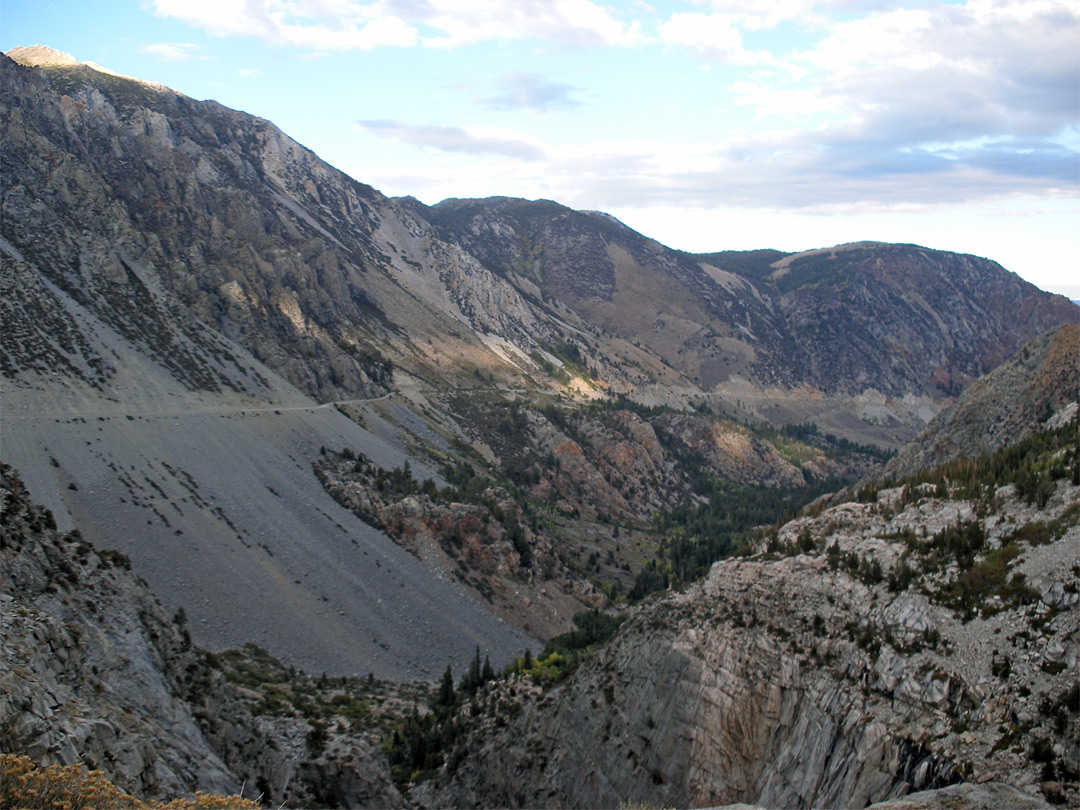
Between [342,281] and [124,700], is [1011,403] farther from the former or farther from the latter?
[342,281]

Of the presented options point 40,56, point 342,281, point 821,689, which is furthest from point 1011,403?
point 40,56

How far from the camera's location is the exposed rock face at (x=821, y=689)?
16047mm

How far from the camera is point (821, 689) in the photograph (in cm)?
1977

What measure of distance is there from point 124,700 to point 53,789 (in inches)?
302

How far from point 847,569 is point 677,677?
606cm

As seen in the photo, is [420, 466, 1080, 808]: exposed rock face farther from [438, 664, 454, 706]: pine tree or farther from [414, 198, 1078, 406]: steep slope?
[414, 198, 1078, 406]: steep slope

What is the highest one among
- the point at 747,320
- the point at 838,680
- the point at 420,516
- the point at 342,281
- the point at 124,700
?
the point at 747,320

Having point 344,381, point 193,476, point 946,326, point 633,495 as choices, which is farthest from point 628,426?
point 946,326

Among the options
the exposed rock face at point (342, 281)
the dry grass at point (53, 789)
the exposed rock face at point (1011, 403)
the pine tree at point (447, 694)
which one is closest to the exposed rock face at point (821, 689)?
the pine tree at point (447, 694)

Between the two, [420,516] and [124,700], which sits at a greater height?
[124,700]

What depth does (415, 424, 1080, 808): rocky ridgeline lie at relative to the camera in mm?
16062

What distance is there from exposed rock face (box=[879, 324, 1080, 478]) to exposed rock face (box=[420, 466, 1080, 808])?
51.1 ft

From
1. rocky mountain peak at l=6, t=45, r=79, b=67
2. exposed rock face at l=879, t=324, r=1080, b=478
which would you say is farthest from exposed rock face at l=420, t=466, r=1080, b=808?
rocky mountain peak at l=6, t=45, r=79, b=67

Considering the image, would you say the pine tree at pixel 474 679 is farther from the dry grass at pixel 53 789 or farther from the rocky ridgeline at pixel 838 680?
Answer: the dry grass at pixel 53 789
